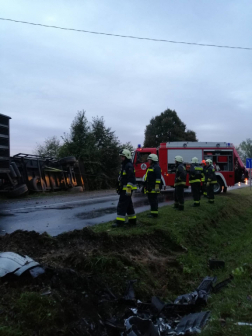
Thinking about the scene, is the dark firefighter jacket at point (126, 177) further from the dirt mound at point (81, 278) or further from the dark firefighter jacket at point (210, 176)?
the dark firefighter jacket at point (210, 176)

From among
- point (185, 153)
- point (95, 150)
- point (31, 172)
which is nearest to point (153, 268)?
point (31, 172)

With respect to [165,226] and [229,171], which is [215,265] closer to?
[165,226]

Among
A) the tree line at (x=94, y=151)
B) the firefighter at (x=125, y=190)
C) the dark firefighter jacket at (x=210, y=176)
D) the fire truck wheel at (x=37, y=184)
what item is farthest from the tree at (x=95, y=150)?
the firefighter at (x=125, y=190)

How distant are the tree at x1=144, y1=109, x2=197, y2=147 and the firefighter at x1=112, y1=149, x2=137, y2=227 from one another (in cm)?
3972

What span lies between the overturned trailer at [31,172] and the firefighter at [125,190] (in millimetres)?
7694

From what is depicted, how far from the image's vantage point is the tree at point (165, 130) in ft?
155

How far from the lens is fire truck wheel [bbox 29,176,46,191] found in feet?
56.2

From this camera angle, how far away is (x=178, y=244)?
6699 millimetres

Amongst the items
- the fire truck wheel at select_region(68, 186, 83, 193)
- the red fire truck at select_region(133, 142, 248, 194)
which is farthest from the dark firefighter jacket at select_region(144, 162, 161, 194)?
the fire truck wheel at select_region(68, 186, 83, 193)

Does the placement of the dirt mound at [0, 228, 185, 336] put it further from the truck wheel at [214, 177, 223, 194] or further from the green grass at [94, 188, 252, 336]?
the truck wheel at [214, 177, 223, 194]

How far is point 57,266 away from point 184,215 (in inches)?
214

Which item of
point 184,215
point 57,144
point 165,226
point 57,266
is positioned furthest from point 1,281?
point 57,144

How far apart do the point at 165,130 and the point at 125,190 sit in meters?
42.1

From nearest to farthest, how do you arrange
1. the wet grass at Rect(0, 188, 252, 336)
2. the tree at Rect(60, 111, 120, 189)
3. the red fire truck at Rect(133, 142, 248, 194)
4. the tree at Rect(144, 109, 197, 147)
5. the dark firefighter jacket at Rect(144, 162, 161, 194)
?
the wet grass at Rect(0, 188, 252, 336)
the dark firefighter jacket at Rect(144, 162, 161, 194)
the red fire truck at Rect(133, 142, 248, 194)
the tree at Rect(60, 111, 120, 189)
the tree at Rect(144, 109, 197, 147)
